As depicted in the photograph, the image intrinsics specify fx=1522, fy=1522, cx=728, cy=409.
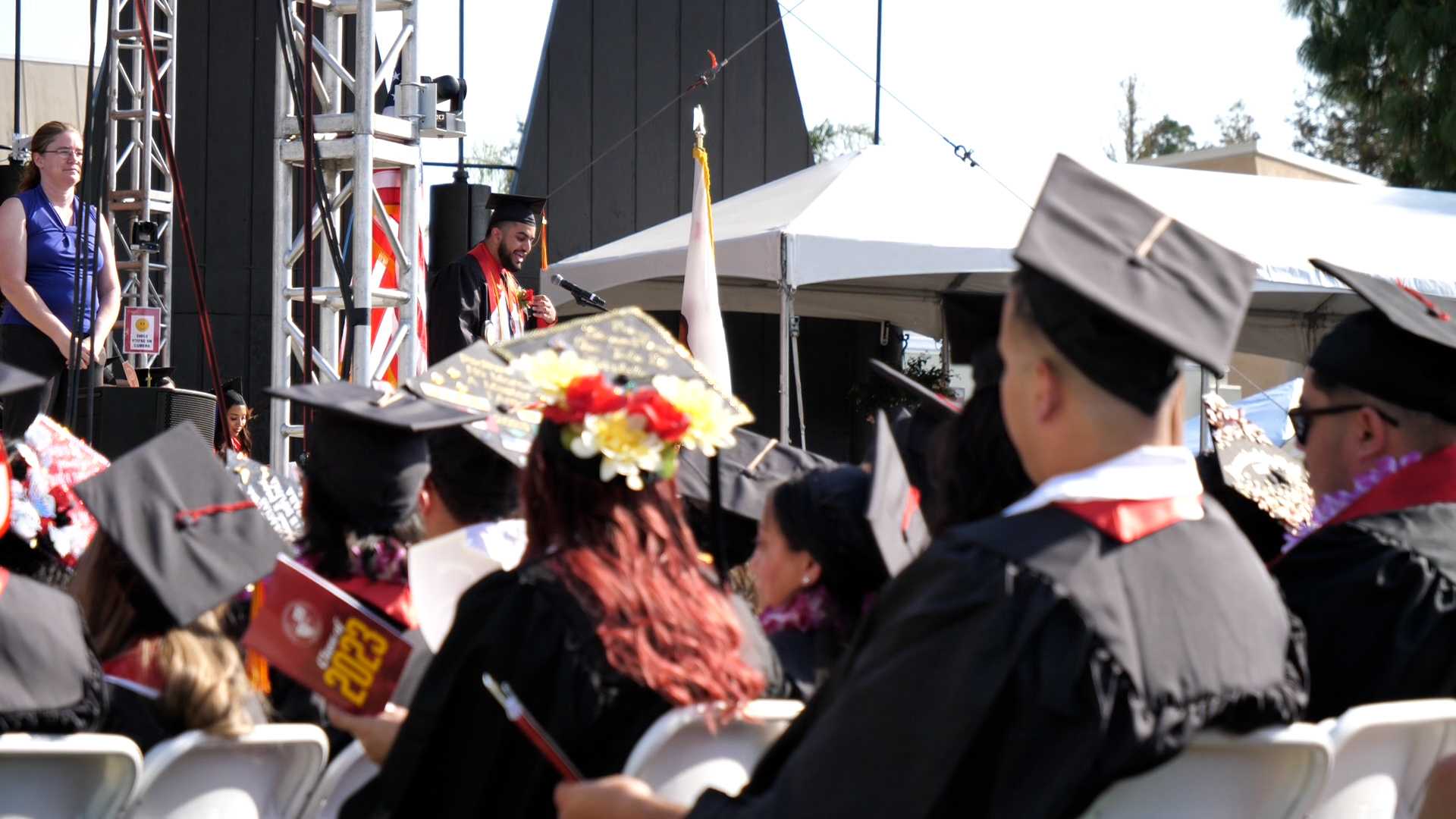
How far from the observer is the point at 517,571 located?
6.79 feet

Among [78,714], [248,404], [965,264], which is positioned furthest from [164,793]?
[248,404]

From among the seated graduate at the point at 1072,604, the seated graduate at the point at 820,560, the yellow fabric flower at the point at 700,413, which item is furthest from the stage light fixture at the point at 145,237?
the seated graduate at the point at 1072,604

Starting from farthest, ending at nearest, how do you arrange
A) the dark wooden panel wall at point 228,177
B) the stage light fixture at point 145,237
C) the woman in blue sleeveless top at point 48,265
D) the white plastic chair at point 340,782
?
1. the dark wooden panel wall at point 228,177
2. the stage light fixture at point 145,237
3. the woman in blue sleeveless top at point 48,265
4. the white plastic chair at point 340,782

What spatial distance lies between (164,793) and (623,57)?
1230 centimetres

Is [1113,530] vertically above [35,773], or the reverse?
[1113,530]

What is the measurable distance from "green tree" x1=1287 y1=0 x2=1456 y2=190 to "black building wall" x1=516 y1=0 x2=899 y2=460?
5.90 metres

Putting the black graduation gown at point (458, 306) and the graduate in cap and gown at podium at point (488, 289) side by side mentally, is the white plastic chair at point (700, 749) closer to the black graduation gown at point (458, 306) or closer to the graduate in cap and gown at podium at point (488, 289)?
the graduate in cap and gown at podium at point (488, 289)

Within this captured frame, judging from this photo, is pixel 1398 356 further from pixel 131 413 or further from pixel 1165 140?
pixel 1165 140

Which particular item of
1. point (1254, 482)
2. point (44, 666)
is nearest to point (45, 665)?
point (44, 666)

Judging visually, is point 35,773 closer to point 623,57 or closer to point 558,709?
point 558,709

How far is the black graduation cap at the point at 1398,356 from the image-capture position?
2.60 m

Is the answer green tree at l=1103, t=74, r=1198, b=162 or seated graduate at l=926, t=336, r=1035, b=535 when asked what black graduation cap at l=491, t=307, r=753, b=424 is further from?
green tree at l=1103, t=74, r=1198, b=162

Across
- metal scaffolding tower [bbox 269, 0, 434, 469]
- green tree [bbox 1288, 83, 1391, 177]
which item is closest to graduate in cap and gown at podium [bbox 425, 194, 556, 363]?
metal scaffolding tower [bbox 269, 0, 434, 469]

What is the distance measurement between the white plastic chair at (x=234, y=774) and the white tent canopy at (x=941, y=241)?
5.48 meters
